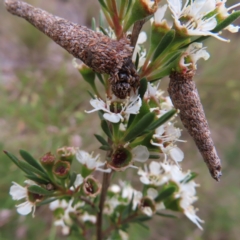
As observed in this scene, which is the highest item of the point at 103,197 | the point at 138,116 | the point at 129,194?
the point at 138,116

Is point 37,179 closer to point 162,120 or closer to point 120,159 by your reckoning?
point 120,159

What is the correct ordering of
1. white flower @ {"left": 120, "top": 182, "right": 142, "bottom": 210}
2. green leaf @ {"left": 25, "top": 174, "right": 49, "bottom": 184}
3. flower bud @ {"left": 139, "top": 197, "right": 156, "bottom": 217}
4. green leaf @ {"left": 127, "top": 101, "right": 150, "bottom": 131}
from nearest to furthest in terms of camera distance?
green leaf @ {"left": 127, "top": 101, "right": 150, "bottom": 131}
green leaf @ {"left": 25, "top": 174, "right": 49, "bottom": 184}
flower bud @ {"left": 139, "top": 197, "right": 156, "bottom": 217}
white flower @ {"left": 120, "top": 182, "right": 142, "bottom": 210}

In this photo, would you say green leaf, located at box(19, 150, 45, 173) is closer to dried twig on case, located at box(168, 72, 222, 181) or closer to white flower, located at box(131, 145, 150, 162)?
white flower, located at box(131, 145, 150, 162)

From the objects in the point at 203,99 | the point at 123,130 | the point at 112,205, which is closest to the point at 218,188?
the point at 203,99

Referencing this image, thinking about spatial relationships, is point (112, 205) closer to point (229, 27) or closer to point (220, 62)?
point (229, 27)

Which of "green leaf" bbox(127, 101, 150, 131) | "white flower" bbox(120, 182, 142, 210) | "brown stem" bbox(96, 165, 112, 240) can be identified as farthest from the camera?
"white flower" bbox(120, 182, 142, 210)

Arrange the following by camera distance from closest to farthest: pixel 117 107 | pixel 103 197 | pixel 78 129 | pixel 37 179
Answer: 1. pixel 117 107
2. pixel 37 179
3. pixel 103 197
4. pixel 78 129

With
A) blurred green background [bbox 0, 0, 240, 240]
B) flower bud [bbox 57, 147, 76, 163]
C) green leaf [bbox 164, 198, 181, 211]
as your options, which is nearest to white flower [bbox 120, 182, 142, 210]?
green leaf [bbox 164, 198, 181, 211]

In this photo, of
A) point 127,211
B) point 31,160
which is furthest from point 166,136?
point 127,211
